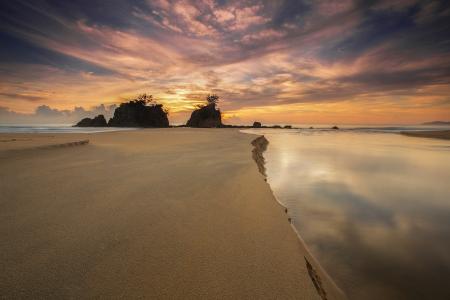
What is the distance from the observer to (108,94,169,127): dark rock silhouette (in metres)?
64.4

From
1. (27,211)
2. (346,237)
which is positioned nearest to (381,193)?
(346,237)

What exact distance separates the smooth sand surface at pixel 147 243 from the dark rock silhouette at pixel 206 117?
65406 mm

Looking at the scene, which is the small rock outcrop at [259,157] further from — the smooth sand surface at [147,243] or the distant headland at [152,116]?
the distant headland at [152,116]

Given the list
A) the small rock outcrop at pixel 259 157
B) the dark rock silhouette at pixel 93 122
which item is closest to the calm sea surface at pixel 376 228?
the small rock outcrop at pixel 259 157

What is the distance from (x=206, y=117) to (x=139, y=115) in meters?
20.2

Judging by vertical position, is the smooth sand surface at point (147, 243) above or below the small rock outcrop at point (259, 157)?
above

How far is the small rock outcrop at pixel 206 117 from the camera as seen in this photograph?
6849 centimetres

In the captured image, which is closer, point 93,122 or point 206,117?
point 93,122

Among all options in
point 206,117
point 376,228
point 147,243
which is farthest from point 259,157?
A: point 206,117

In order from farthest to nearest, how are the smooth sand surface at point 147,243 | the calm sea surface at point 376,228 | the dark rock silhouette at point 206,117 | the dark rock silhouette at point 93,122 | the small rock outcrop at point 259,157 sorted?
1. the dark rock silhouette at point 206,117
2. the dark rock silhouette at point 93,122
3. the small rock outcrop at point 259,157
4. the calm sea surface at point 376,228
5. the smooth sand surface at point 147,243

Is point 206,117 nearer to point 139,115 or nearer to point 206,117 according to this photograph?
point 206,117

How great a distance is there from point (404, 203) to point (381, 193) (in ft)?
1.84

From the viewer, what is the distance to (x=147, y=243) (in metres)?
1.77

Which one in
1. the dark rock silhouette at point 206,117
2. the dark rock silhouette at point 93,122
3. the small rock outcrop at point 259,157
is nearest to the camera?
the small rock outcrop at point 259,157
